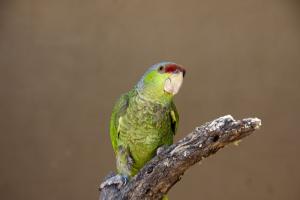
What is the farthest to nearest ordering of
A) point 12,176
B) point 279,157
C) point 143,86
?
point 279,157 → point 12,176 → point 143,86

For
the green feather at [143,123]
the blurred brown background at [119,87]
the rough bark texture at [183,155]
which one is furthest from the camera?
the blurred brown background at [119,87]

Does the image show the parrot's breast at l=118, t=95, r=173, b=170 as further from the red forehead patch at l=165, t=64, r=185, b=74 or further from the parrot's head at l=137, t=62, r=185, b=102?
the red forehead patch at l=165, t=64, r=185, b=74

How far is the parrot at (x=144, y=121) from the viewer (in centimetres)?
148

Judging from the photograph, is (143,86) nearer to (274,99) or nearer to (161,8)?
(161,8)

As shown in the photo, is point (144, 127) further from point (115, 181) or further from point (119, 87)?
point (119, 87)

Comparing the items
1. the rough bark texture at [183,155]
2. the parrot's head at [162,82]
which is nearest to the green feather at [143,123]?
the parrot's head at [162,82]

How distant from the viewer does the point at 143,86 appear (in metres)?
1.51

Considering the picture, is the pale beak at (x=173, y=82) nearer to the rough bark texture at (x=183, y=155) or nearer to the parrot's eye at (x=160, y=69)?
the parrot's eye at (x=160, y=69)

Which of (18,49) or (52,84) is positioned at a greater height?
(18,49)

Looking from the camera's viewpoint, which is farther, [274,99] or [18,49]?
[274,99]

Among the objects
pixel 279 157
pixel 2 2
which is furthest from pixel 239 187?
pixel 2 2

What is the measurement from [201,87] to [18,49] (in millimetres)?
1187

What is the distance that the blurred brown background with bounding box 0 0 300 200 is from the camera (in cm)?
280

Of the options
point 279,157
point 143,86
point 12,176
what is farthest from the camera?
point 279,157
